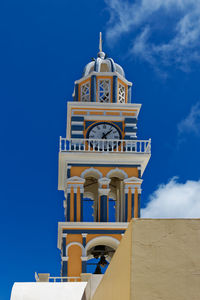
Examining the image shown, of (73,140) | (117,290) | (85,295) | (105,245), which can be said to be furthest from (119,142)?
(117,290)

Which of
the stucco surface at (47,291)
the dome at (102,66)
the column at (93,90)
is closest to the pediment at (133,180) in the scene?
the column at (93,90)

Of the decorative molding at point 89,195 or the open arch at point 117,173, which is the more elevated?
the decorative molding at point 89,195

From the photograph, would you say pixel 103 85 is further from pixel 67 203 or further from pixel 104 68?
pixel 67 203

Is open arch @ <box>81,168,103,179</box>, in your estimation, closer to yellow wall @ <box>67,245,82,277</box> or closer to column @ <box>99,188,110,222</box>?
column @ <box>99,188,110,222</box>

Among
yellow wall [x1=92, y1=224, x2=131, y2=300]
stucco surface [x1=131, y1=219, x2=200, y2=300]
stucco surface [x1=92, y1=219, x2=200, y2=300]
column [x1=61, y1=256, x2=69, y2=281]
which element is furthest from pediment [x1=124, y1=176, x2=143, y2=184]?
stucco surface [x1=131, y1=219, x2=200, y2=300]

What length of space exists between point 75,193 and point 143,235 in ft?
58.8

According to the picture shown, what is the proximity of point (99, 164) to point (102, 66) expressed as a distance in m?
5.42

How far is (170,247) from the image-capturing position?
4.28 meters

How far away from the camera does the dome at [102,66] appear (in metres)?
25.0

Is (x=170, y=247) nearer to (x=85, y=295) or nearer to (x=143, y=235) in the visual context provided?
(x=143, y=235)

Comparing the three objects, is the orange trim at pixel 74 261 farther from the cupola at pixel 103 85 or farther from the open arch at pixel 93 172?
the cupola at pixel 103 85

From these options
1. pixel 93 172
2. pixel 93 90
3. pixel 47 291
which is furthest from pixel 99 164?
pixel 47 291

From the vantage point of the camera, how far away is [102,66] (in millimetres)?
25938

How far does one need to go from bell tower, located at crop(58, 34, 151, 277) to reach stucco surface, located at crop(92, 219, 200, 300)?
54.8 ft
